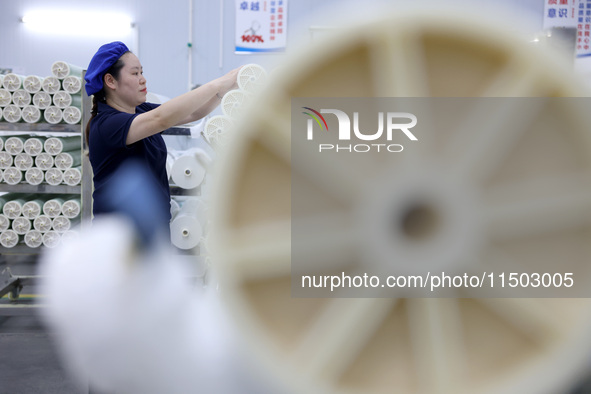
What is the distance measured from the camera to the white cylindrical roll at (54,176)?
278cm

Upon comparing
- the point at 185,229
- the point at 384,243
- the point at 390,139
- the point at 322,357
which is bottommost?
the point at 185,229

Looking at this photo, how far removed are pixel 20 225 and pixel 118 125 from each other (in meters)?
2.11

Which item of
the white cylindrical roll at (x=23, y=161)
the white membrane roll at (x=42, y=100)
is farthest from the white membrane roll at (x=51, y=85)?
the white cylindrical roll at (x=23, y=161)

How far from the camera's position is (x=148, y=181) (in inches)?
50.5

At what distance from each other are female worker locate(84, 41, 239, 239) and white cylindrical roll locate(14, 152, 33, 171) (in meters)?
1.73

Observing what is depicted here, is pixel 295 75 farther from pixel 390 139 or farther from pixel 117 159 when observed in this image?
pixel 117 159

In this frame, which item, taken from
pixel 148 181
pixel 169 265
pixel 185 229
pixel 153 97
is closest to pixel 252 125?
pixel 169 265

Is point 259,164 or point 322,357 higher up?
point 259,164

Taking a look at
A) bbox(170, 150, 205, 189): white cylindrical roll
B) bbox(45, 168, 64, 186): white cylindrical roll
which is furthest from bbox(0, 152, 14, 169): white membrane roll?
bbox(170, 150, 205, 189): white cylindrical roll

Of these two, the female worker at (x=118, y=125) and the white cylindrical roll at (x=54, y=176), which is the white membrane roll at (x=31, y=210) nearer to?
the white cylindrical roll at (x=54, y=176)

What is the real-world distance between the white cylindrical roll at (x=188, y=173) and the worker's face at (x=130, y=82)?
1.21 meters

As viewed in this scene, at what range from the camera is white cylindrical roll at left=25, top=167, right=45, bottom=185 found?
2766mm

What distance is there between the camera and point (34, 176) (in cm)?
277

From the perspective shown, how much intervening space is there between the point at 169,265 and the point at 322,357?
295 millimetres
